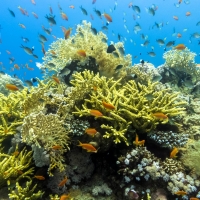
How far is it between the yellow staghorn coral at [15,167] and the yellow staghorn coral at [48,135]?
0.47 meters

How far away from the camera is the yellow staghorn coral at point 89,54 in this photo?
7184 mm

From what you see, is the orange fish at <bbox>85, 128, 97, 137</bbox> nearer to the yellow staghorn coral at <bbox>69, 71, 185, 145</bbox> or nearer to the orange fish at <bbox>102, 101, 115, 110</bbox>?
the yellow staghorn coral at <bbox>69, 71, 185, 145</bbox>

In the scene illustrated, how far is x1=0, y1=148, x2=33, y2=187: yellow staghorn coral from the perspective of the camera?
445cm

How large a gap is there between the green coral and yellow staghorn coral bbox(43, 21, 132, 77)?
3.03 m

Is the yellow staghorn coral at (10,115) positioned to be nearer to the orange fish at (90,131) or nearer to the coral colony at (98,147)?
the coral colony at (98,147)

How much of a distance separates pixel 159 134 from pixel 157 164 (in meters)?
0.71

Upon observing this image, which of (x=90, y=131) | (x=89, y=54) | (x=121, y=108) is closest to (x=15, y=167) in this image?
(x=90, y=131)

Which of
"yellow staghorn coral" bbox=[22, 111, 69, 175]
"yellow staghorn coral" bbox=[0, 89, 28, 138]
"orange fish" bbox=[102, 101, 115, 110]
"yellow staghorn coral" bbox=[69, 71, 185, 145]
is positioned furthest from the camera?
"yellow staghorn coral" bbox=[0, 89, 28, 138]

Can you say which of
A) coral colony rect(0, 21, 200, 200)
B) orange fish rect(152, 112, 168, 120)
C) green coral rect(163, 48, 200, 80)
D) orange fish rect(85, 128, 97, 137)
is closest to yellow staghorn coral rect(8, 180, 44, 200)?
coral colony rect(0, 21, 200, 200)

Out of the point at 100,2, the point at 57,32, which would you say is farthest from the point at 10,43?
the point at 100,2

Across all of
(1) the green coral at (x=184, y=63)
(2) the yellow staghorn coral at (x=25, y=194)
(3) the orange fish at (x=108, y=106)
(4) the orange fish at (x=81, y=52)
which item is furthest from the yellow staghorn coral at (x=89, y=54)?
(2) the yellow staghorn coral at (x=25, y=194)

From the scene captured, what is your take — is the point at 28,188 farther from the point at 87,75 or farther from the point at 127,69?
the point at 127,69

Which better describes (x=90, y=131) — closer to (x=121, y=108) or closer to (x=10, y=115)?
(x=121, y=108)

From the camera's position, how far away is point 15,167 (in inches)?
178
